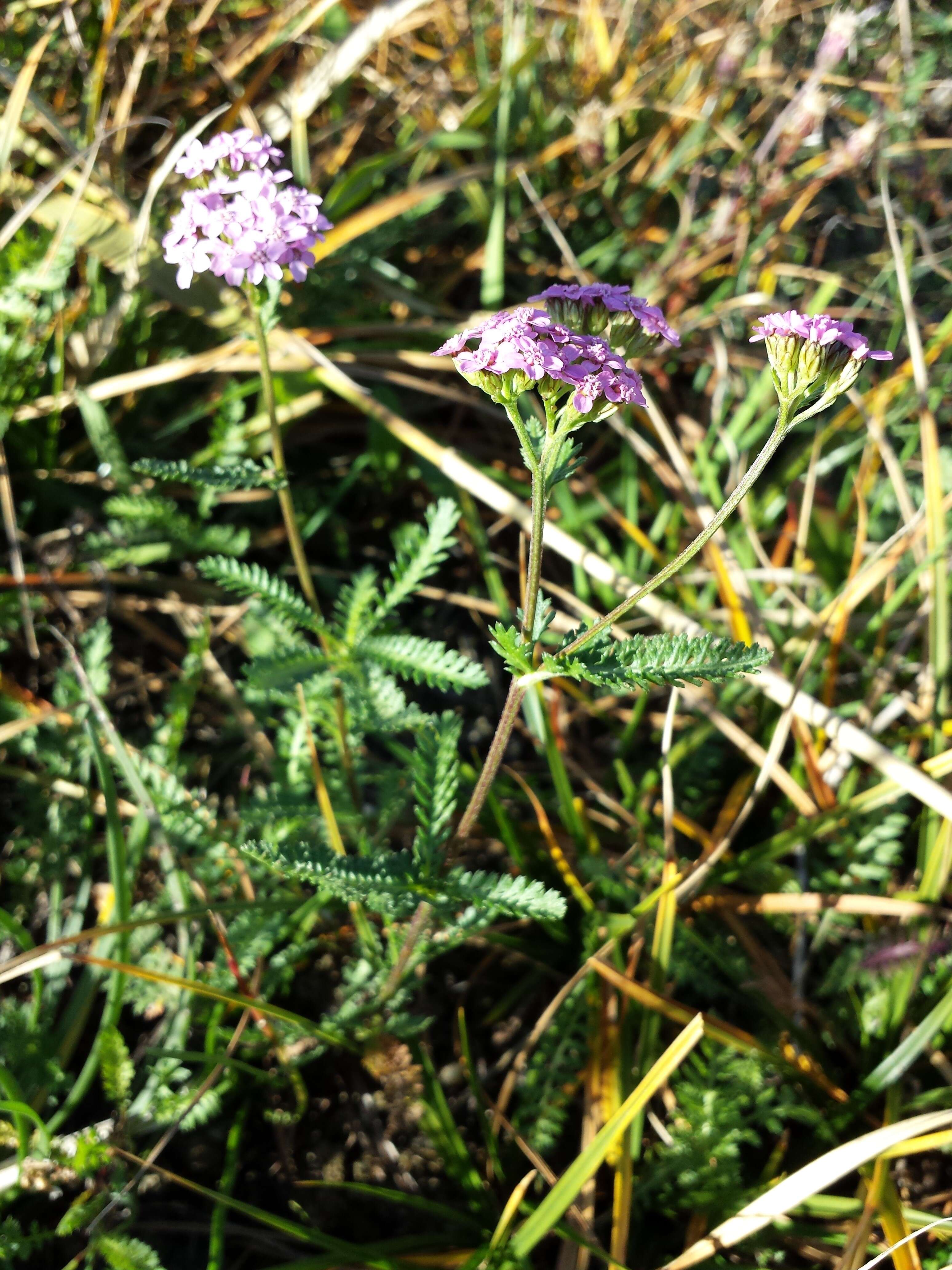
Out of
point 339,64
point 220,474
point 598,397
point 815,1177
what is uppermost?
point 339,64

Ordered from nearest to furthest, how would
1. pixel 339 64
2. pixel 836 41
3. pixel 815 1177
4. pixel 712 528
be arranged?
pixel 712 528 → pixel 815 1177 → pixel 339 64 → pixel 836 41

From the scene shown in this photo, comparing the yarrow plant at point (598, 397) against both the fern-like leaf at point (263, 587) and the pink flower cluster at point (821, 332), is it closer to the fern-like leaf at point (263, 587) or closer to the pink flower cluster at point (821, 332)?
the pink flower cluster at point (821, 332)

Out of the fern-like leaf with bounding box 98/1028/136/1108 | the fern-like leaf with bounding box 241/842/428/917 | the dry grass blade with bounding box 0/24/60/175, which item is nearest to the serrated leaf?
the fern-like leaf with bounding box 241/842/428/917

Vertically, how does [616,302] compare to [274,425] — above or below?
above

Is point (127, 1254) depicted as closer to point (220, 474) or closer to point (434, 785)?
point (434, 785)

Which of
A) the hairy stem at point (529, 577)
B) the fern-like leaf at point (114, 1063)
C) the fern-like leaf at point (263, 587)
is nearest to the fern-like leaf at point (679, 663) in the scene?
the hairy stem at point (529, 577)

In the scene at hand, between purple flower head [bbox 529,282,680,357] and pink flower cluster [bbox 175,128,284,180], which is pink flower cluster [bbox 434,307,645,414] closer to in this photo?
purple flower head [bbox 529,282,680,357]

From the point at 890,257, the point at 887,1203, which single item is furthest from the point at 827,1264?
the point at 890,257

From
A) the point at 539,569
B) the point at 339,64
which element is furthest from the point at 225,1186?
the point at 339,64

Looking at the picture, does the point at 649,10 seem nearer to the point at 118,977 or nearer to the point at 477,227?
the point at 477,227
